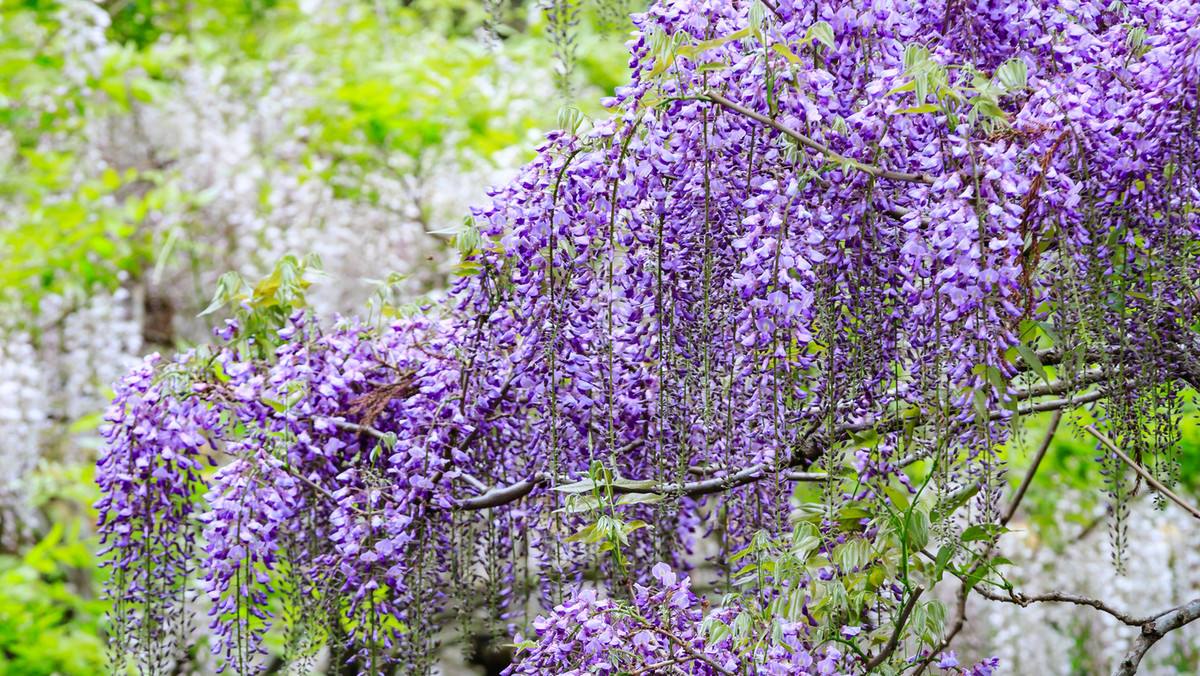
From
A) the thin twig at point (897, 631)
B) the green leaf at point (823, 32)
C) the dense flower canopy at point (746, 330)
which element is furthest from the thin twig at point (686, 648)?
the green leaf at point (823, 32)

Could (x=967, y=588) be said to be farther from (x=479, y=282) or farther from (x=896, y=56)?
(x=479, y=282)

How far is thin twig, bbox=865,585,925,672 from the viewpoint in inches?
51.8

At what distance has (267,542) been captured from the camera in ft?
5.57

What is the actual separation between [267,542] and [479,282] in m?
0.59

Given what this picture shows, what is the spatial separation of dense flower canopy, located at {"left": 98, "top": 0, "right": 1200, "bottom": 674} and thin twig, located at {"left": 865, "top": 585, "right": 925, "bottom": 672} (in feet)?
0.09

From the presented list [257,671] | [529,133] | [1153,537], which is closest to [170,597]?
[257,671]

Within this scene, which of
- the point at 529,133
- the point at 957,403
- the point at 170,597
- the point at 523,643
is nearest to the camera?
the point at 957,403

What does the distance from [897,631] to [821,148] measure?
0.64m

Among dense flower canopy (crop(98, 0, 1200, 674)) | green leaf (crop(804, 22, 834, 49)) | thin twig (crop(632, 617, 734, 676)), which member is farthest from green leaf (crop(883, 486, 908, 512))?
green leaf (crop(804, 22, 834, 49))

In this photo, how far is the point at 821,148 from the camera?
124 cm

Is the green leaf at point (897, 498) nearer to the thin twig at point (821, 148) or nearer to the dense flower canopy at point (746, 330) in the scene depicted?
the dense flower canopy at point (746, 330)

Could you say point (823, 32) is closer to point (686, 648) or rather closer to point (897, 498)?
point (897, 498)

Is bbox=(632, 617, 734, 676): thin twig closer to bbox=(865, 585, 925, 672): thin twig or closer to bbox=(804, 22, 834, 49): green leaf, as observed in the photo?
bbox=(865, 585, 925, 672): thin twig

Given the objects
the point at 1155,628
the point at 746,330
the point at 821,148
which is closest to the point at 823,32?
the point at 821,148
